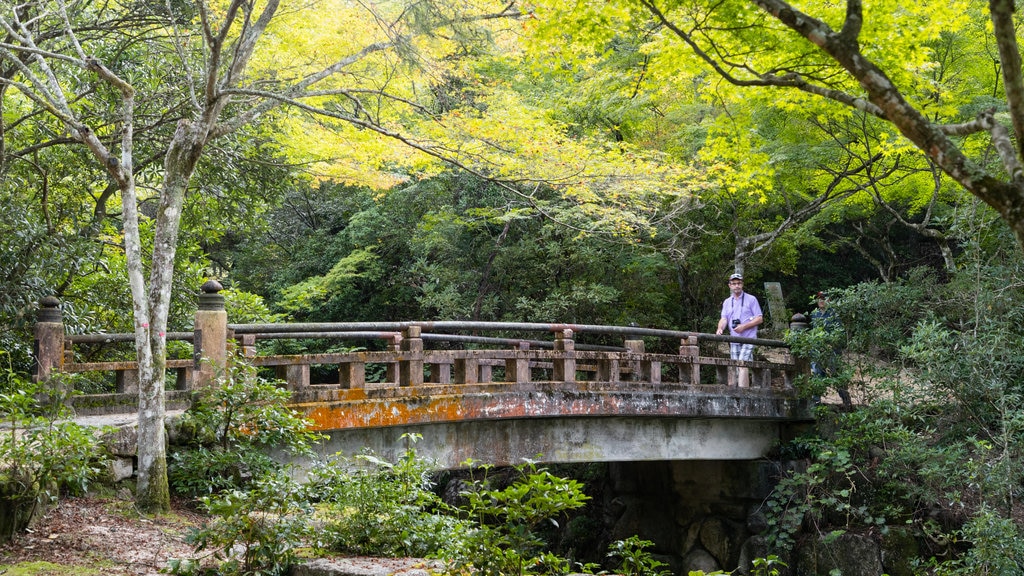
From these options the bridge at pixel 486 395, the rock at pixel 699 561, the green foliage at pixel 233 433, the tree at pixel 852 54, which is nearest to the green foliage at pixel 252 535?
the green foliage at pixel 233 433

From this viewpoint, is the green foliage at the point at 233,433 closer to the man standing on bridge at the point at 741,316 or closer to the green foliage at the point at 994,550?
the green foliage at the point at 994,550

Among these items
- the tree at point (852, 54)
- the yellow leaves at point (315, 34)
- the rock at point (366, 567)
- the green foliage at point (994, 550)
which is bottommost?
the green foliage at point (994, 550)

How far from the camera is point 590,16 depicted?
7.03 m

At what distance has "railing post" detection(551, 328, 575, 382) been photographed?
34.9ft

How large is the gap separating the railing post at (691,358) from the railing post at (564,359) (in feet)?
7.31

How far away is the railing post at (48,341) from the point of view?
8.48 m

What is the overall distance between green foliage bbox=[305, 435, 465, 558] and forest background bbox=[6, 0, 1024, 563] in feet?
7.12

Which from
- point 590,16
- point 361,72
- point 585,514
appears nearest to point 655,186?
point 361,72

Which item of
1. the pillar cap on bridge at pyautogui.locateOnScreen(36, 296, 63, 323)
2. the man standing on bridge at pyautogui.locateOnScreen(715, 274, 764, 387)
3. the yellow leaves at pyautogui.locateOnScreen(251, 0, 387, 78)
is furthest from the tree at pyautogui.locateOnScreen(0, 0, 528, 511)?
the man standing on bridge at pyautogui.locateOnScreen(715, 274, 764, 387)

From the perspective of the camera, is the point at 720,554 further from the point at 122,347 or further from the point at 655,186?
the point at 122,347

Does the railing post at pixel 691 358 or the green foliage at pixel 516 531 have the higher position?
the railing post at pixel 691 358

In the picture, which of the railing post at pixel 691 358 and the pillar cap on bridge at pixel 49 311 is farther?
the railing post at pixel 691 358

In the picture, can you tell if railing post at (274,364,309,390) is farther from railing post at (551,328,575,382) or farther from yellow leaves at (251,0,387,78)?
yellow leaves at (251,0,387,78)

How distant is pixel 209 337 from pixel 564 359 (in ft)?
14.3
